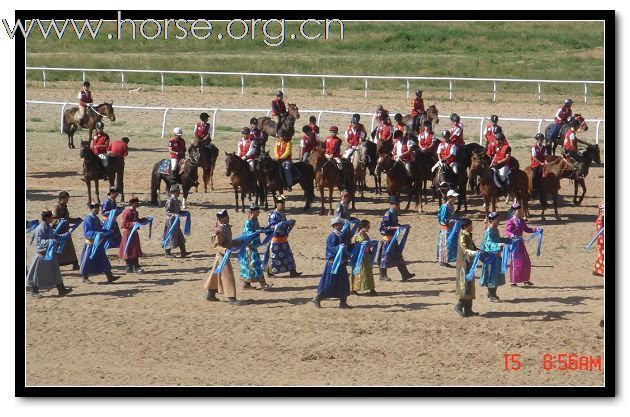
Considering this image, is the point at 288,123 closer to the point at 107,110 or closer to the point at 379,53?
the point at 107,110

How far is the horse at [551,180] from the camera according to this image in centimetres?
2881

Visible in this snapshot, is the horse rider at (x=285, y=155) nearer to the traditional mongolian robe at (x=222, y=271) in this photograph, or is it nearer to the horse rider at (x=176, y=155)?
the horse rider at (x=176, y=155)

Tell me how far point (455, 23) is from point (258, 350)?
108 feet

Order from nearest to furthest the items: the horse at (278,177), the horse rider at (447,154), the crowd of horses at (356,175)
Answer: the crowd of horses at (356,175) → the horse rider at (447,154) → the horse at (278,177)

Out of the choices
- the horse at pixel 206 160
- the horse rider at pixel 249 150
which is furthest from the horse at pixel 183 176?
the horse rider at pixel 249 150

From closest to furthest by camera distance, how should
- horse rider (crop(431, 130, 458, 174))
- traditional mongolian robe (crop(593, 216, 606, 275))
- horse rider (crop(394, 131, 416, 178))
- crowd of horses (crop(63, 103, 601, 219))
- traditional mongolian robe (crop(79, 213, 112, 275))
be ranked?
traditional mongolian robe (crop(79, 213, 112, 275)), traditional mongolian robe (crop(593, 216, 606, 275)), crowd of horses (crop(63, 103, 601, 219)), horse rider (crop(431, 130, 458, 174)), horse rider (crop(394, 131, 416, 178))

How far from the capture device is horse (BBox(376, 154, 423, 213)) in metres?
28.7

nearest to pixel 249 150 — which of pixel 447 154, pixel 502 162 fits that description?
pixel 447 154

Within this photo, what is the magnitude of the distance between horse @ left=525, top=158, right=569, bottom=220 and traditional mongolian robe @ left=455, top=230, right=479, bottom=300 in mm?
7944

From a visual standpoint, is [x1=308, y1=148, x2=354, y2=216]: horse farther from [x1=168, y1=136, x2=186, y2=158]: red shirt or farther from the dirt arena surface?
[x1=168, y1=136, x2=186, y2=158]: red shirt

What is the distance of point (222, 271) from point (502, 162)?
28.2 feet

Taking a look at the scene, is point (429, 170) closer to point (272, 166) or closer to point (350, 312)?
point (272, 166)

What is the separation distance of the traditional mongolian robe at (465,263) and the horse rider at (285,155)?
892cm

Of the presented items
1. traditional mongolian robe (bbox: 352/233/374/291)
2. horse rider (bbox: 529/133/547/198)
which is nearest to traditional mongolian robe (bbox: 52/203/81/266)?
traditional mongolian robe (bbox: 352/233/374/291)
